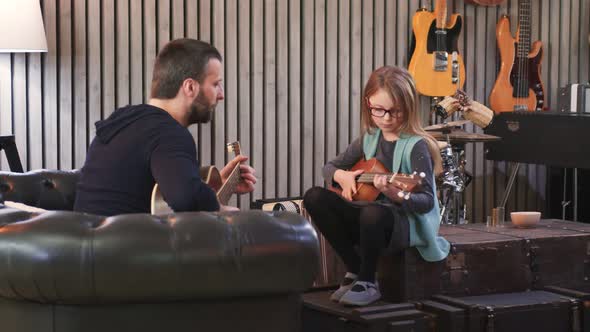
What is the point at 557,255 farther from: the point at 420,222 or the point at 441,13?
the point at 441,13

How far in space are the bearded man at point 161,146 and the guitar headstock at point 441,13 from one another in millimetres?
3557

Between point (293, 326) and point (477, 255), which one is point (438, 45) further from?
point (293, 326)

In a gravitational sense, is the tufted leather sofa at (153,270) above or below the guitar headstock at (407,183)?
below

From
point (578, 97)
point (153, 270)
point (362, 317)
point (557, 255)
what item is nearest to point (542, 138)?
point (578, 97)

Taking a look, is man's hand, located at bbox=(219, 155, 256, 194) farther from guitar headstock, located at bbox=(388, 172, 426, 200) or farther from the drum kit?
the drum kit

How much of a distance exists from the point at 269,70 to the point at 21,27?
6.18 feet

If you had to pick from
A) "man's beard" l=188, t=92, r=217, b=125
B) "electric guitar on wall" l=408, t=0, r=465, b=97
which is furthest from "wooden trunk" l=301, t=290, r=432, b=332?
"electric guitar on wall" l=408, t=0, r=465, b=97

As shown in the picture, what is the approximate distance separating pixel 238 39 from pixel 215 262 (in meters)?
4.02

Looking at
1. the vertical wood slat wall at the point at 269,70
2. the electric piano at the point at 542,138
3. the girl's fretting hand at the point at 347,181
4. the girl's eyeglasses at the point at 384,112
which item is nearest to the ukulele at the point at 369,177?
the girl's fretting hand at the point at 347,181

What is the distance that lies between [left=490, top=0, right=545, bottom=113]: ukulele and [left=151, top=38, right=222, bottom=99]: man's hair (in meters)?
4.16

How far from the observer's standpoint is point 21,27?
5254 mm

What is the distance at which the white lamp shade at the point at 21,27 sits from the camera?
16.9ft

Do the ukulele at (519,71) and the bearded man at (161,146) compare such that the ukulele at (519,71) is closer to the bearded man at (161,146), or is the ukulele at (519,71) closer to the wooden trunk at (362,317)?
the wooden trunk at (362,317)

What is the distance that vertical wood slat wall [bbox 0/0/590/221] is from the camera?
5949 millimetres
